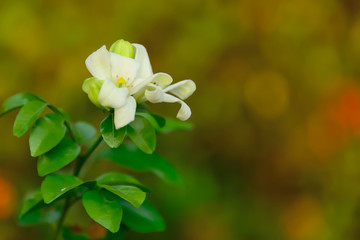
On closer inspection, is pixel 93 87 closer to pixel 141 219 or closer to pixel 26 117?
pixel 26 117

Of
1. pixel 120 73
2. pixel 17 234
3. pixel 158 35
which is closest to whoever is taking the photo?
pixel 120 73

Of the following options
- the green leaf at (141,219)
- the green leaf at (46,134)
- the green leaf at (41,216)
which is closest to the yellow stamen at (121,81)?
the green leaf at (46,134)

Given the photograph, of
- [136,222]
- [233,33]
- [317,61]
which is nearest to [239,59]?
[233,33]

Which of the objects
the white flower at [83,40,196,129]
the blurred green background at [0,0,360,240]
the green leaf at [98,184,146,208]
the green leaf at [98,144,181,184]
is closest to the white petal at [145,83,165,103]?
the white flower at [83,40,196,129]

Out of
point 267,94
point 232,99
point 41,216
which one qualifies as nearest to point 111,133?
point 41,216

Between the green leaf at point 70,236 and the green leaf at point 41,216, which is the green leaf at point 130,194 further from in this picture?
the green leaf at point 41,216

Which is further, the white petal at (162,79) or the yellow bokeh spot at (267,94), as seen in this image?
the yellow bokeh spot at (267,94)

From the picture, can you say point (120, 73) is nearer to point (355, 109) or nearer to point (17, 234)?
point (17, 234)
